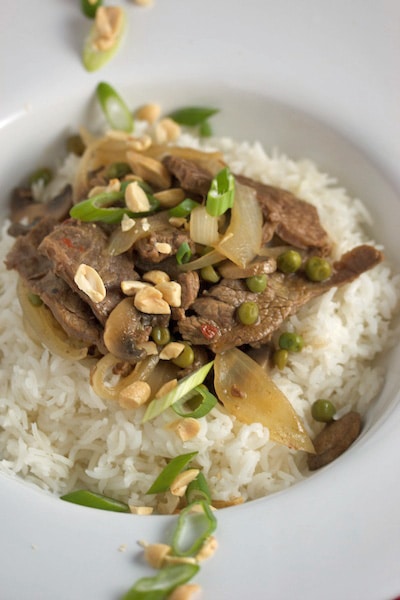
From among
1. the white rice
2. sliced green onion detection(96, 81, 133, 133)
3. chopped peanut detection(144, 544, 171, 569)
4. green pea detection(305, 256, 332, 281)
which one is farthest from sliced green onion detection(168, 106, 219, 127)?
chopped peanut detection(144, 544, 171, 569)

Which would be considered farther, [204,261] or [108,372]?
[204,261]

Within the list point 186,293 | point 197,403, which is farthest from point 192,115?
point 197,403

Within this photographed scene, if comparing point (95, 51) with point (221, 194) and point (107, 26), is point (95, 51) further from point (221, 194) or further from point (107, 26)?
point (221, 194)

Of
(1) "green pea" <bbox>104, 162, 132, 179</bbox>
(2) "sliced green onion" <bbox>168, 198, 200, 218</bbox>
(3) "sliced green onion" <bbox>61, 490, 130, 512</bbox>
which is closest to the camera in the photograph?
(3) "sliced green onion" <bbox>61, 490, 130, 512</bbox>

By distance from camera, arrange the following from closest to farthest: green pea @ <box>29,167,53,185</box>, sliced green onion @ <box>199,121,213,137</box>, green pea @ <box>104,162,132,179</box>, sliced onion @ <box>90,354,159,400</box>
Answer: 1. sliced onion @ <box>90,354,159,400</box>
2. green pea @ <box>104,162,132,179</box>
3. green pea @ <box>29,167,53,185</box>
4. sliced green onion @ <box>199,121,213,137</box>

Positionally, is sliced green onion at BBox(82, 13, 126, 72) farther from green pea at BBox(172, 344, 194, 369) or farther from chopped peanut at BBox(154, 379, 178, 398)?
chopped peanut at BBox(154, 379, 178, 398)
